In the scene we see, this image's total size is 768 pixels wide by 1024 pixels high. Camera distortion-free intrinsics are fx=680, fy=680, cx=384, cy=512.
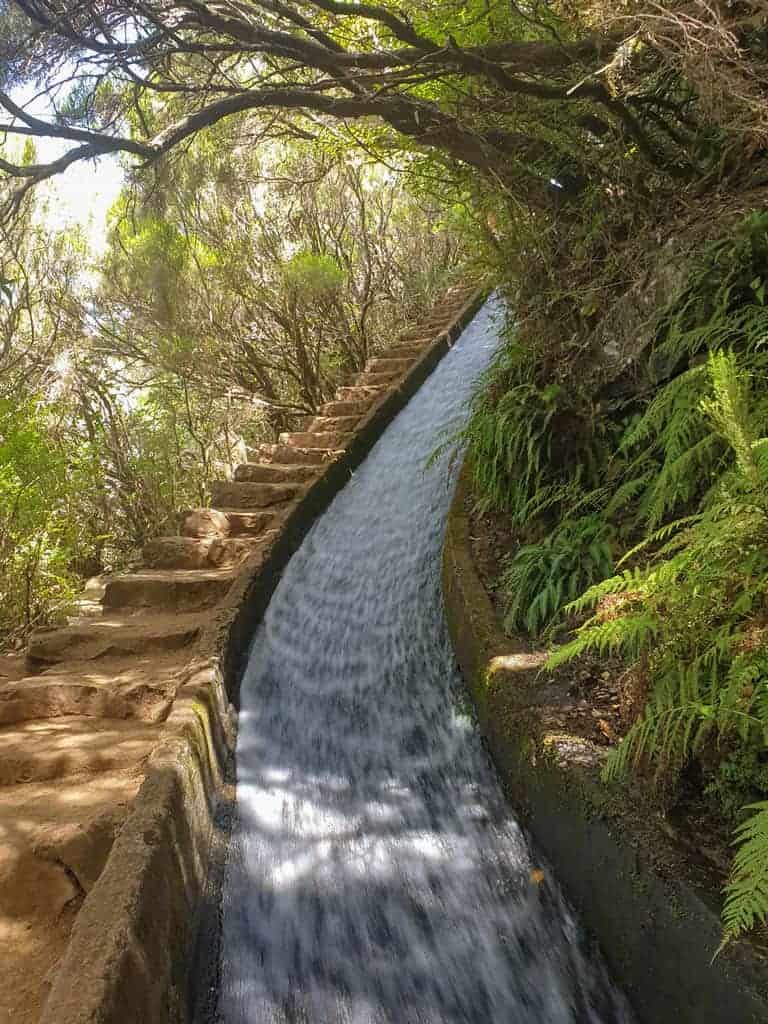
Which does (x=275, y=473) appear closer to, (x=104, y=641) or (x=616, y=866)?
(x=104, y=641)

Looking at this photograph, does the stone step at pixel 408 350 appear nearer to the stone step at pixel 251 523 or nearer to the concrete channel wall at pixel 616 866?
the stone step at pixel 251 523

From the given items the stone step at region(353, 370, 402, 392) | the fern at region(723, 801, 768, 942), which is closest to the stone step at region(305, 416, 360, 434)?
the stone step at region(353, 370, 402, 392)

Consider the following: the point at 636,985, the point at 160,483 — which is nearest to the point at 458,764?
the point at 636,985

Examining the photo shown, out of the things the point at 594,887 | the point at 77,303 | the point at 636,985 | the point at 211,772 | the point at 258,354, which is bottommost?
the point at 636,985

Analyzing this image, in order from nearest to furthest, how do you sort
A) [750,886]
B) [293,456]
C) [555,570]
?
[750,886] < [555,570] < [293,456]

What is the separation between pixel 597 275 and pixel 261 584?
3.50 metres

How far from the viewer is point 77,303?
1135 centimetres

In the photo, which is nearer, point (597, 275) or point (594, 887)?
point (594, 887)

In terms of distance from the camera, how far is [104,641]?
4660 millimetres

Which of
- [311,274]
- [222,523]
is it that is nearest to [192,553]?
[222,523]

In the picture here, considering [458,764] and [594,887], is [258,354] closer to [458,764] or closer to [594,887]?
[458,764]

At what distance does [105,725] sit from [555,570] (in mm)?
2765

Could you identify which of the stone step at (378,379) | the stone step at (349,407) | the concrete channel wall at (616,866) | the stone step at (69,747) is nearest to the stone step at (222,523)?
the stone step at (69,747)

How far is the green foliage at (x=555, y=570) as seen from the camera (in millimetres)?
4023
